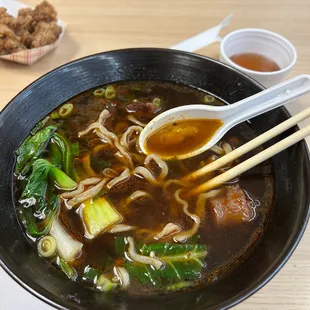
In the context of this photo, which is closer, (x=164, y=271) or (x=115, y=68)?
(x=164, y=271)

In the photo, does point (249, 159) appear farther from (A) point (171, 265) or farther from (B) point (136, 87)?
(B) point (136, 87)

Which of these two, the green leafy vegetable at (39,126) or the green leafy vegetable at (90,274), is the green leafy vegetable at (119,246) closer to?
the green leafy vegetable at (90,274)

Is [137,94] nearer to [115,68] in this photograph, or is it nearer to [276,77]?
[115,68]

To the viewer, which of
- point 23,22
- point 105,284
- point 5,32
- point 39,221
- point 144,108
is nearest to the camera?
point 105,284

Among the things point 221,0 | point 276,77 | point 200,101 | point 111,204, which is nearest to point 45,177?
point 111,204

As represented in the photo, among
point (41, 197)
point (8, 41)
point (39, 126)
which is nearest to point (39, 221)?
point (41, 197)

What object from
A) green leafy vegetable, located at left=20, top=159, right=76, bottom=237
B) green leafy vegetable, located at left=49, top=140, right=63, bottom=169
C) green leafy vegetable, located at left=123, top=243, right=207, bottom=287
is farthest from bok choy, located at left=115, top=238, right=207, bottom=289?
green leafy vegetable, located at left=49, top=140, right=63, bottom=169

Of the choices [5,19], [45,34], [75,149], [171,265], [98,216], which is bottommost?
[171,265]
